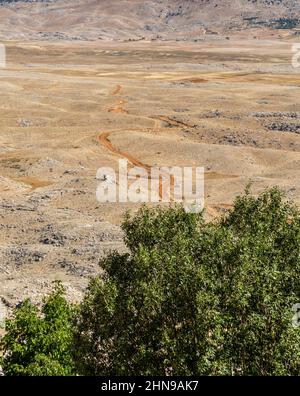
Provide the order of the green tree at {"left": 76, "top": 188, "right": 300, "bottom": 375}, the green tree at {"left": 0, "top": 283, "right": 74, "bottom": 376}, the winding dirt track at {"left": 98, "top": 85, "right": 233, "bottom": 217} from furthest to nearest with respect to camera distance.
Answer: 1. the winding dirt track at {"left": 98, "top": 85, "right": 233, "bottom": 217}
2. the green tree at {"left": 0, "top": 283, "right": 74, "bottom": 376}
3. the green tree at {"left": 76, "top": 188, "right": 300, "bottom": 375}

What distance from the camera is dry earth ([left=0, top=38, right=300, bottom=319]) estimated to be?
47938mm

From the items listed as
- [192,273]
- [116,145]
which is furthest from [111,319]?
[116,145]

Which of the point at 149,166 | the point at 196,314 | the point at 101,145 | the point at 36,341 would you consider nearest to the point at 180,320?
the point at 196,314

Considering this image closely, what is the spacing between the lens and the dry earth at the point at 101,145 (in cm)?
4794

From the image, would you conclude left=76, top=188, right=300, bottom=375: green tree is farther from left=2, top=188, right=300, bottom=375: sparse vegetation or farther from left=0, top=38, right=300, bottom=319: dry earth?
left=0, top=38, right=300, bottom=319: dry earth

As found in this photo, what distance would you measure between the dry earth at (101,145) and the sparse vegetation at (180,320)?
45.0 feet

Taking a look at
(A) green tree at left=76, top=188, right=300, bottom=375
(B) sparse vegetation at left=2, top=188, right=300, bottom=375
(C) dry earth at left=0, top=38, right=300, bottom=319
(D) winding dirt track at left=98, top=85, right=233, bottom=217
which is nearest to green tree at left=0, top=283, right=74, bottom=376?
(B) sparse vegetation at left=2, top=188, right=300, bottom=375

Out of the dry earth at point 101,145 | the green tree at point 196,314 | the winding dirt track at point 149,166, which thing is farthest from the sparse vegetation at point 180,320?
the winding dirt track at point 149,166

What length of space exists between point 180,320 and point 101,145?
67.7 metres

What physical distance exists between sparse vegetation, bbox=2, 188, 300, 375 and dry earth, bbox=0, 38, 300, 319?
13.7 metres

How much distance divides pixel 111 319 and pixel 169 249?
5.72m

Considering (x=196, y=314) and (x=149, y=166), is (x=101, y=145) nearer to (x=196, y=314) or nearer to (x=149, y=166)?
(x=149, y=166)

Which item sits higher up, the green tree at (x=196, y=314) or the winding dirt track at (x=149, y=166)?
the winding dirt track at (x=149, y=166)

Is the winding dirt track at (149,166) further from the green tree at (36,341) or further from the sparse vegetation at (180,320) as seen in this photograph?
the green tree at (36,341)
